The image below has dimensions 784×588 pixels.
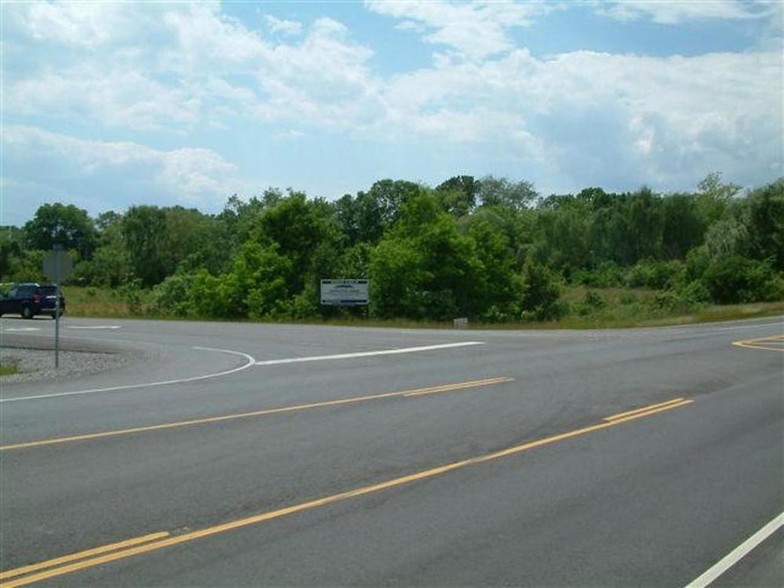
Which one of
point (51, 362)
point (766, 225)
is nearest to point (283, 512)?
point (51, 362)

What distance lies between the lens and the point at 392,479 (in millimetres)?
8805

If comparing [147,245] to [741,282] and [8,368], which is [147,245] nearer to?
[741,282]

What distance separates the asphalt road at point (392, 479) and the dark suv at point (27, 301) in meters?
31.9

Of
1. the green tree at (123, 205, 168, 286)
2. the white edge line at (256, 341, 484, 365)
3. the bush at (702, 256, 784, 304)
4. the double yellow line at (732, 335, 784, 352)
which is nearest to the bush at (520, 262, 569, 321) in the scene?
the bush at (702, 256, 784, 304)

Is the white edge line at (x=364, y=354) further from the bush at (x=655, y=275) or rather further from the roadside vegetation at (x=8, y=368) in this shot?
the bush at (x=655, y=275)

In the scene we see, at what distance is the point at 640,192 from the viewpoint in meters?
104

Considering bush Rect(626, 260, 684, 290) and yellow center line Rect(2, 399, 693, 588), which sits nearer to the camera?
yellow center line Rect(2, 399, 693, 588)

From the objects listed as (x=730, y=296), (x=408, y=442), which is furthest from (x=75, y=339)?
(x=730, y=296)

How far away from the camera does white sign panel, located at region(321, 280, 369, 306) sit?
1986 inches

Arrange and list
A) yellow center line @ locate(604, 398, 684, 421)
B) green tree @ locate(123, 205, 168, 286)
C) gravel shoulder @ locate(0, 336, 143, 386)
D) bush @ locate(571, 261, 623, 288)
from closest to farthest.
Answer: yellow center line @ locate(604, 398, 684, 421)
gravel shoulder @ locate(0, 336, 143, 386)
bush @ locate(571, 261, 623, 288)
green tree @ locate(123, 205, 168, 286)

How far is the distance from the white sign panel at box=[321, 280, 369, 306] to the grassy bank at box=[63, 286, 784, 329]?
5.01 ft

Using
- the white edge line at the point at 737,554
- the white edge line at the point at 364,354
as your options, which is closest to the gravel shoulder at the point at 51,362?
the white edge line at the point at 364,354

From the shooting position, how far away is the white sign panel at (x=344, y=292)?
165ft

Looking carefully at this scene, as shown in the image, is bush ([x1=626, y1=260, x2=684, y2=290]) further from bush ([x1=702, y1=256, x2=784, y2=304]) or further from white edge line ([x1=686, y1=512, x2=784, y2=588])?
white edge line ([x1=686, y1=512, x2=784, y2=588])
